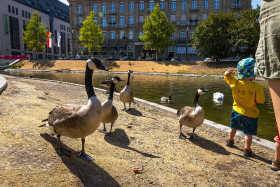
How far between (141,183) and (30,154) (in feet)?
6.40

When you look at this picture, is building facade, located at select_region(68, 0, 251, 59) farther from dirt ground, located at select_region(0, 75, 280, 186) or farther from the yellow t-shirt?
dirt ground, located at select_region(0, 75, 280, 186)

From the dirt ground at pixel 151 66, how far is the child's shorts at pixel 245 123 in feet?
104

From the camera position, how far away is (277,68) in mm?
1680

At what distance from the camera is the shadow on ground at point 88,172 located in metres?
2.92

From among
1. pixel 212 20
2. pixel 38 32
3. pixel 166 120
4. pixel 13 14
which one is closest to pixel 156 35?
pixel 212 20

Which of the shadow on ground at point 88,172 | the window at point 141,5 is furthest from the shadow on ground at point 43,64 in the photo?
the shadow on ground at point 88,172

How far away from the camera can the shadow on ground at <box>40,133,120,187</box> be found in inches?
115

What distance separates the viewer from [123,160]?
3.81 meters

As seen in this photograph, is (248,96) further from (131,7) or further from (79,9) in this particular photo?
(79,9)

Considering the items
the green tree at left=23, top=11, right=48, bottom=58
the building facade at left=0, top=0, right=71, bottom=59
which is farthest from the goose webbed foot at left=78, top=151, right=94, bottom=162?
the building facade at left=0, top=0, right=71, bottom=59

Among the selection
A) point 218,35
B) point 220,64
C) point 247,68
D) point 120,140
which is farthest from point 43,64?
point 247,68

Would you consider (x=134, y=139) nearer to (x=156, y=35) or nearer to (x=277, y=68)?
(x=277, y=68)

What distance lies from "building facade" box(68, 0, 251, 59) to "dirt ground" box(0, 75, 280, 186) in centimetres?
4862

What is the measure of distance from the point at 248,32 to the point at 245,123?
36.6 meters
